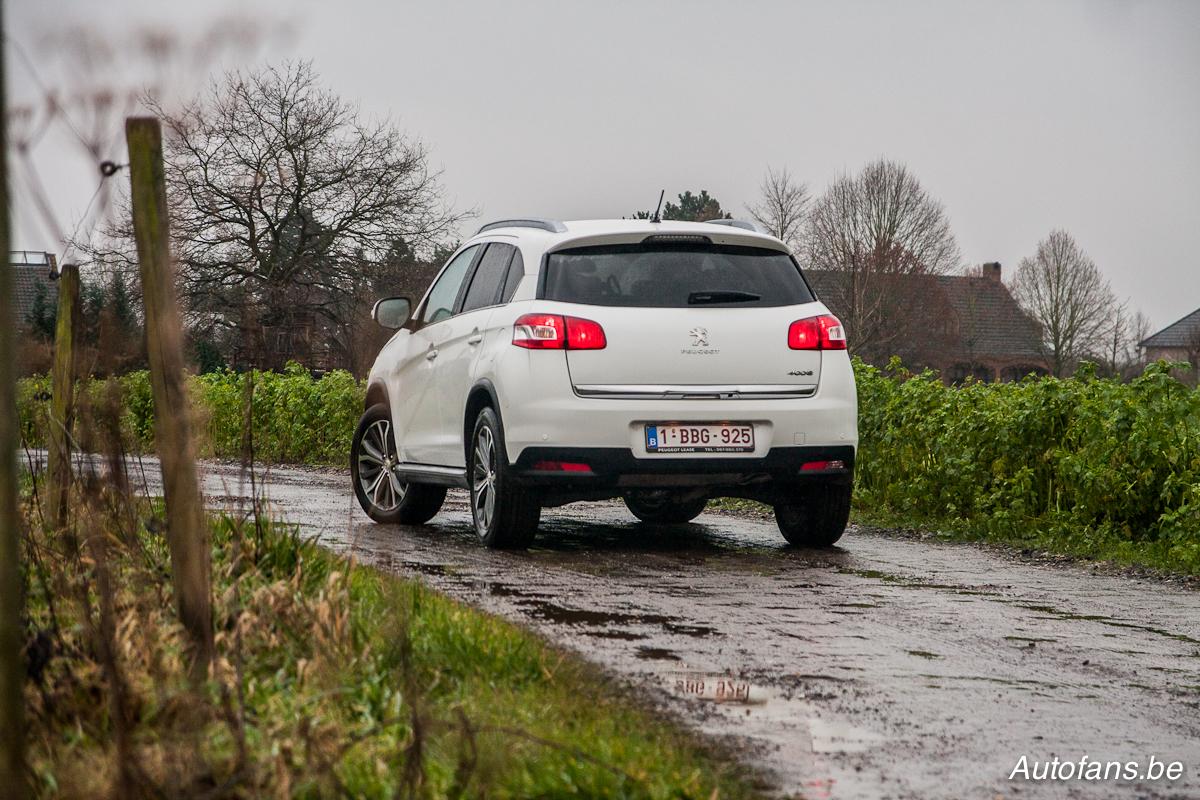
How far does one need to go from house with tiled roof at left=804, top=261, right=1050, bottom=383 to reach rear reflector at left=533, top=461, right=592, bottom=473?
167 ft

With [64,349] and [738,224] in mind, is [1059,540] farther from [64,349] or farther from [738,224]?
[64,349]

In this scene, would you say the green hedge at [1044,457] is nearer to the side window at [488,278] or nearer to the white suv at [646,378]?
the white suv at [646,378]

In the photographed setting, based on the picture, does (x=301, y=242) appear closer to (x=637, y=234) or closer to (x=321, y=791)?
(x=637, y=234)

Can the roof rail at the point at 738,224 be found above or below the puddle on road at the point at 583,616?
above

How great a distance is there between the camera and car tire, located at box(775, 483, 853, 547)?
30.6 ft

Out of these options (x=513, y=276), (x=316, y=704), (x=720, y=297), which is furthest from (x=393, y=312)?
(x=316, y=704)

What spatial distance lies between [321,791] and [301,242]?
44.3 m

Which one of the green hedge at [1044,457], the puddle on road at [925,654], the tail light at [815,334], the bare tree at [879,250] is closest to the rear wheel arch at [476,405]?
the tail light at [815,334]

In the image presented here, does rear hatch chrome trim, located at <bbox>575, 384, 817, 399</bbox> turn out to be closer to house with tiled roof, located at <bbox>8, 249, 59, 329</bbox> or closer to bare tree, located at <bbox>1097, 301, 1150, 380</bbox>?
house with tiled roof, located at <bbox>8, 249, 59, 329</bbox>

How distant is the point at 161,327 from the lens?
453cm

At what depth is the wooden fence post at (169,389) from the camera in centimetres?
446

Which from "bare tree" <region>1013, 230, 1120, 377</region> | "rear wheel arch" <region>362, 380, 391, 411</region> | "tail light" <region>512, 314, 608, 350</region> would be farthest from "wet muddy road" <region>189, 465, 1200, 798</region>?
"bare tree" <region>1013, 230, 1120, 377</region>

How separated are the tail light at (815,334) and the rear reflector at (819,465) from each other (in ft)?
2.15

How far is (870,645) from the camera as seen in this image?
5988mm
